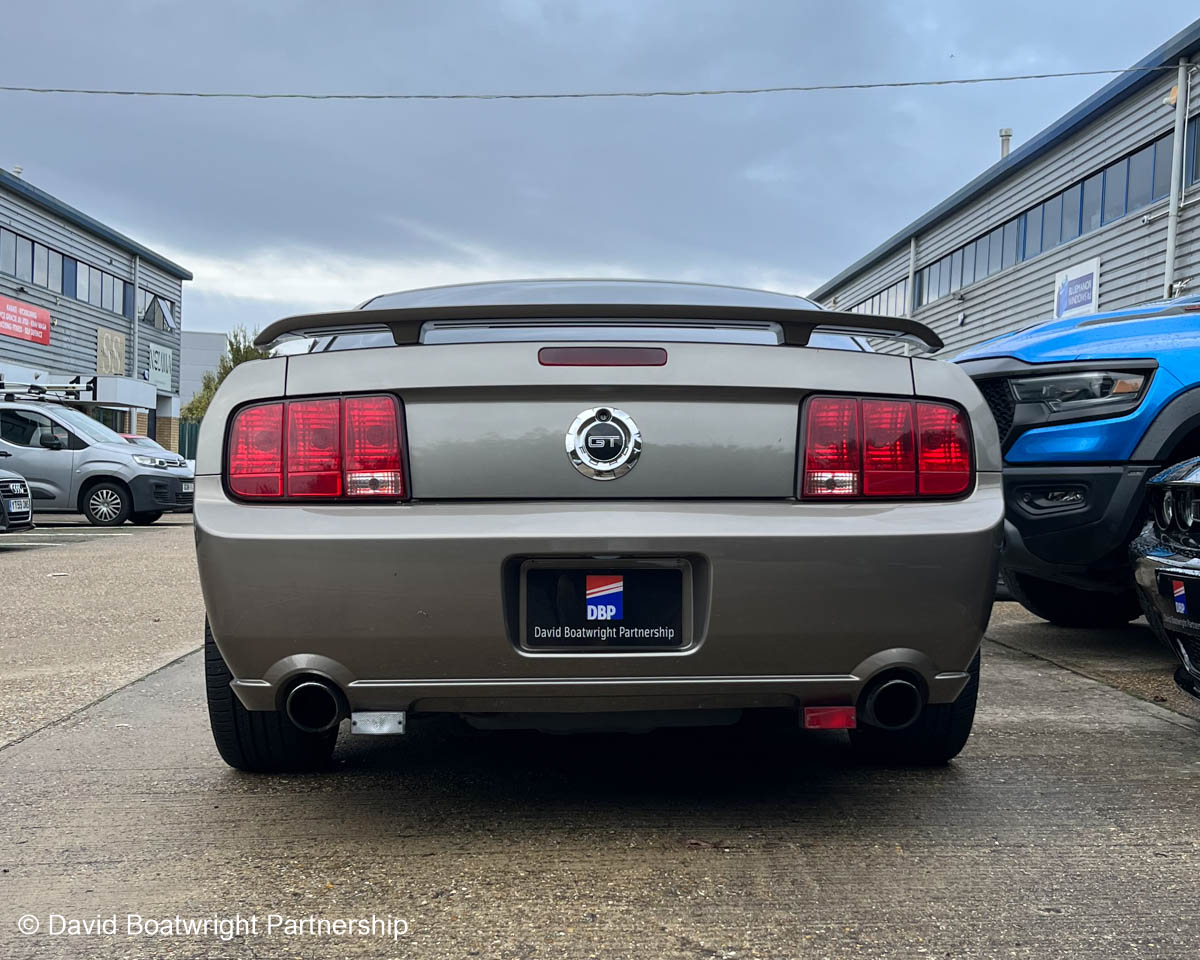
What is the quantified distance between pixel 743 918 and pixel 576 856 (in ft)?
1.54

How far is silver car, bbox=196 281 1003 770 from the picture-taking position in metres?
2.35

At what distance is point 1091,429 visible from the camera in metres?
4.01

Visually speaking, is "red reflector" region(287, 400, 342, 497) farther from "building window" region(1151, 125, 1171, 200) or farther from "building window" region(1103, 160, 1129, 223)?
"building window" region(1103, 160, 1129, 223)

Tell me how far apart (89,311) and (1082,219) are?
992 inches

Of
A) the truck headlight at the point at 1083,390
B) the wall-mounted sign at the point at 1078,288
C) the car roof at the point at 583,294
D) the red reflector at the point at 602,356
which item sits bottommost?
the red reflector at the point at 602,356

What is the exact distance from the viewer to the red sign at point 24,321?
26.0 m

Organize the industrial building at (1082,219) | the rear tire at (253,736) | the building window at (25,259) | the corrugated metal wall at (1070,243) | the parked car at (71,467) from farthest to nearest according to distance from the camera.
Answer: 1. the building window at (25,259)
2. the corrugated metal wall at (1070,243)
3. the industrial building at (1082,219)
4. the parked car at (71,467)
5. the rear tire at (253,736)

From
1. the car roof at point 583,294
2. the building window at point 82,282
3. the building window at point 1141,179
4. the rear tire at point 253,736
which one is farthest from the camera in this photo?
the building window at point 82,282

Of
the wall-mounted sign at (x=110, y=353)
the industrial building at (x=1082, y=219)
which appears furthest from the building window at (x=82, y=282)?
the industrial building at (x=1082, y=219)

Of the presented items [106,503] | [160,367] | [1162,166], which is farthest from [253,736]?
[160,367]

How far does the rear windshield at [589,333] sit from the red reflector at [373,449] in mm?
220

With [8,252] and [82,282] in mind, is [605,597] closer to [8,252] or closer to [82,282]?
[8,252]

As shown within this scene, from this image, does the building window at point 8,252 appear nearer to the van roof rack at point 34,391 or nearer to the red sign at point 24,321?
the red sign at point 24,321

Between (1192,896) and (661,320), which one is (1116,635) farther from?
(661,320)
